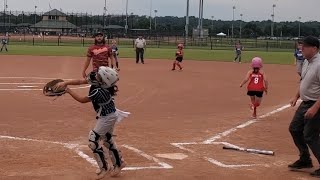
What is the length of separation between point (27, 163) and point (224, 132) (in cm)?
451

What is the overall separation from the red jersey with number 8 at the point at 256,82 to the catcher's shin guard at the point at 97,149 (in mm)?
6891

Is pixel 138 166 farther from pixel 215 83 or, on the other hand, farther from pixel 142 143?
pixel 215 83

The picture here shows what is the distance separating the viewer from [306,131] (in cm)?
739

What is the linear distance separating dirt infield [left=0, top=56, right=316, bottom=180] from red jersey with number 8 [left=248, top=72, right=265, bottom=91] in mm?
760

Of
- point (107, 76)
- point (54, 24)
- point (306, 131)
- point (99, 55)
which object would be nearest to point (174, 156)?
point (306, 131)

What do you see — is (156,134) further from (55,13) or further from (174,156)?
(55,13)

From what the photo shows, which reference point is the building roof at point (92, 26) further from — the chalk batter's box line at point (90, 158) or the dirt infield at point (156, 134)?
the chalk batter's box line at point (90, 158)

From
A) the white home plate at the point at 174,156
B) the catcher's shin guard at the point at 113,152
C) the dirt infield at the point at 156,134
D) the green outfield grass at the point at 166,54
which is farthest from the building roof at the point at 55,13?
the catcher's shin guard at the point at 113,152

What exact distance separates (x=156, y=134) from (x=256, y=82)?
12.5 ft

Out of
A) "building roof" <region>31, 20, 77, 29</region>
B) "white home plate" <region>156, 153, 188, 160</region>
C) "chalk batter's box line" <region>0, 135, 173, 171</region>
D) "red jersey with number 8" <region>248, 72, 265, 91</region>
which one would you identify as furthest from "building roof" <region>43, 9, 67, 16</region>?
"white home plate" <region>156, 153, 188, 160</region>

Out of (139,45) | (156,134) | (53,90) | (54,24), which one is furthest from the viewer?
(54,24)

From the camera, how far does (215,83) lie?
2203 cm

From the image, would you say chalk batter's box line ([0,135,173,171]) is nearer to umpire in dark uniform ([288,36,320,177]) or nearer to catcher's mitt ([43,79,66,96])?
catcher's mitt ([43,79,66,96])

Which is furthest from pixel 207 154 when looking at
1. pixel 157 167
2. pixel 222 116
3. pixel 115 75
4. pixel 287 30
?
pixel 287 30
